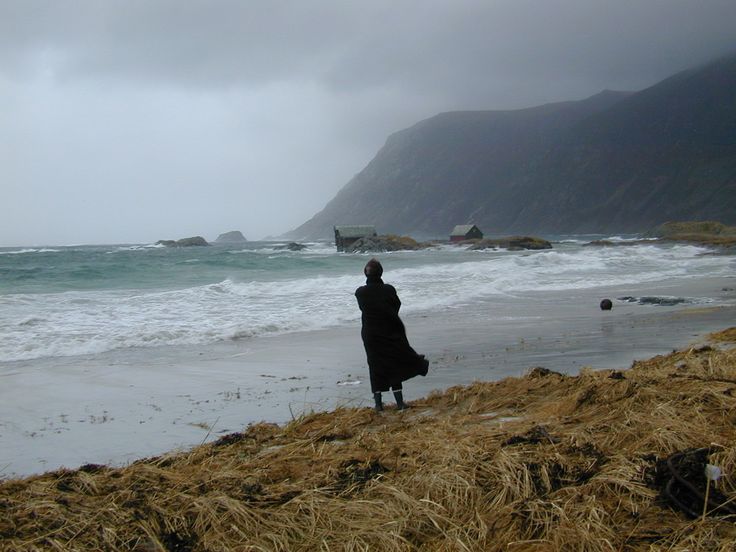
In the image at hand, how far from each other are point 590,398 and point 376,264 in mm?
2362

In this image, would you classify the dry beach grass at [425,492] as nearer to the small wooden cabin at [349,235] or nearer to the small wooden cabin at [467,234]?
the small wooden cabin at [349,235]

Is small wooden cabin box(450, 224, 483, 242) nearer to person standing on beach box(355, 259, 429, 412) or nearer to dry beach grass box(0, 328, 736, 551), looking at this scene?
person standing on beach box(355, 259, 429, 412)

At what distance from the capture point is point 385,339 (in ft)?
20.1

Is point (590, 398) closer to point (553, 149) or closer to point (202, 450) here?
point (202, 450)

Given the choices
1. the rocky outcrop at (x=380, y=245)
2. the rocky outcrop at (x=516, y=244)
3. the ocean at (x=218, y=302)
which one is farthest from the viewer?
the rocky outcrop at (x=380, y=245)

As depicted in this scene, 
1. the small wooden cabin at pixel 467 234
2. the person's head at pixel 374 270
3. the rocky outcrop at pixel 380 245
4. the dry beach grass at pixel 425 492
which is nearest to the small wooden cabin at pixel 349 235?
the rocky outcrop at pixel 380 245

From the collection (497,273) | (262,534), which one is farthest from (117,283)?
(262,534)

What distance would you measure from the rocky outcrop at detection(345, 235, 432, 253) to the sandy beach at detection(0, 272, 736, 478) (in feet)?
179

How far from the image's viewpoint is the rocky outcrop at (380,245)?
69.0 meters

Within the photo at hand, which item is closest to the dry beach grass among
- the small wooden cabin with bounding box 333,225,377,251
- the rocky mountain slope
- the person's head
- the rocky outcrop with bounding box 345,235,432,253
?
the person's head

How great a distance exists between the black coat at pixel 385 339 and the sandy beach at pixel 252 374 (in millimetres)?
664

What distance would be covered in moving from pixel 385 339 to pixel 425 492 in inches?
121

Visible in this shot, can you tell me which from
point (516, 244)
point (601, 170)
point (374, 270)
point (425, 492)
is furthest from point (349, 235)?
point (601, 170)

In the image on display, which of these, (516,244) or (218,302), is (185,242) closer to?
(516,244)
